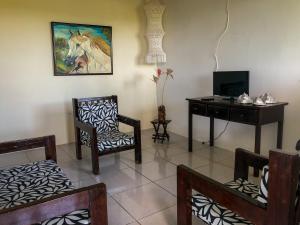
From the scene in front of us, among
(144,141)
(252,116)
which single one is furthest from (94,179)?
(252,116)

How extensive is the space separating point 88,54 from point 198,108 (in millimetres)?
1974

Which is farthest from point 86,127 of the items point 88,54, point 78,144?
point 88,54

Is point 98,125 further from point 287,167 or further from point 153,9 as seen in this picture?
point 287,167

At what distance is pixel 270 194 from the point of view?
45.4 inches

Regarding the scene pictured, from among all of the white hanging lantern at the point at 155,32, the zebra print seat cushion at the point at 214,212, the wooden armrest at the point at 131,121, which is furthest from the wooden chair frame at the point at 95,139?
the zebra print seat cushion at the point at 214,212

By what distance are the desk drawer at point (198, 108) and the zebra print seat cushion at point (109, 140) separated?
93cm

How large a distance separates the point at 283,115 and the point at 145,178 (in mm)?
1714

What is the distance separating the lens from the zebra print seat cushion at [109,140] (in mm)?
3011

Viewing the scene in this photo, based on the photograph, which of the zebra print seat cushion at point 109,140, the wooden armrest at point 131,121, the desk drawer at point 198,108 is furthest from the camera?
the desk drawer at point 198,108

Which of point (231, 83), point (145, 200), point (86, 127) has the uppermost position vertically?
point (231, 83)

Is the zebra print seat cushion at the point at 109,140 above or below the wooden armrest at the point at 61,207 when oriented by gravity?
below

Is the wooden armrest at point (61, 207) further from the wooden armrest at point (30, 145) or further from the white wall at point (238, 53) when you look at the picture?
the white wall at point (238, 53)

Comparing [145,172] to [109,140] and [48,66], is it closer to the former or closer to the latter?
[109,140]

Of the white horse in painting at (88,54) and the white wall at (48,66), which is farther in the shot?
the white horse in painting at (88,54)
